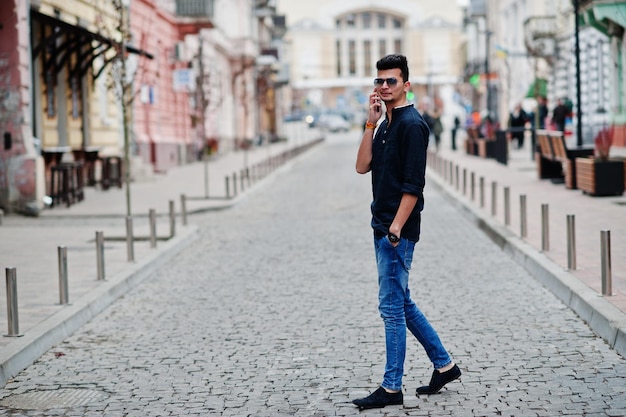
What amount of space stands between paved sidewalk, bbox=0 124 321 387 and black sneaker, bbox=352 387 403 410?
236 centimetres

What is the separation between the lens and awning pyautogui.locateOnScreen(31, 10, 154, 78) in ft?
66.9

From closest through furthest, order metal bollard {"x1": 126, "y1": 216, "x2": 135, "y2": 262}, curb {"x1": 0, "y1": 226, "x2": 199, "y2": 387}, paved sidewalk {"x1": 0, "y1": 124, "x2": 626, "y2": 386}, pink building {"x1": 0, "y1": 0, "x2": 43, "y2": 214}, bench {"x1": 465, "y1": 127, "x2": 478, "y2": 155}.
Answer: curb {"x1": 0, "y1": 226, "x2": 199, "y2": 387}
paved sidewalk {"x1": 0, "y1": 124, "x2": 626, "y2": 386}
metal bollard {"x1": 126, "y1": 216, "x2": 135, "y2": 262}
pink building {"x1": 0, "y1": 0, "x2": 43, "y2": 214}
bench {"x1": 465, "y1": 127, "x2": 478, "y2": 155}

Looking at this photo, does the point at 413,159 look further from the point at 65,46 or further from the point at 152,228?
the point at 65,46

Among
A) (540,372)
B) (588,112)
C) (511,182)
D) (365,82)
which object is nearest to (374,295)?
(540,372)

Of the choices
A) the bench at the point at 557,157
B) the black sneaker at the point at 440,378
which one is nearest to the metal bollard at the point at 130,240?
the black sneaker at the point at 440,378

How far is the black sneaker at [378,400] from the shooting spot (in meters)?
6.11

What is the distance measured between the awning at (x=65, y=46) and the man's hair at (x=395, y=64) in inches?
543

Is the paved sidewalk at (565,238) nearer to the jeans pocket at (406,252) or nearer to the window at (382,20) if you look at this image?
the jeans pocket at (406,252)

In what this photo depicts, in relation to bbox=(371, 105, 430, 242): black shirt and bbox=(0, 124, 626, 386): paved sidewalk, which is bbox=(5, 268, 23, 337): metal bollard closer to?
bbox=(0, 124, 626, 386): paved sidewalk

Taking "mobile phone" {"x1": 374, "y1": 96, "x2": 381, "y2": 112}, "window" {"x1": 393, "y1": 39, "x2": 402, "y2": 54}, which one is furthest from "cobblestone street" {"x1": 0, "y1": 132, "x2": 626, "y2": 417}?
"window" {"x1": 393, "y1": 39, "x2": 402, "y2": 54}

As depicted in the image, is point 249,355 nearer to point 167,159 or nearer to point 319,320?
point 319,320

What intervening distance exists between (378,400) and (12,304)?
10.2ft

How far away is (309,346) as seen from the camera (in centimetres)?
809

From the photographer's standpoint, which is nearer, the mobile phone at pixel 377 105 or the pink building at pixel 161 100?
the mobile phone at pixel 377 105
